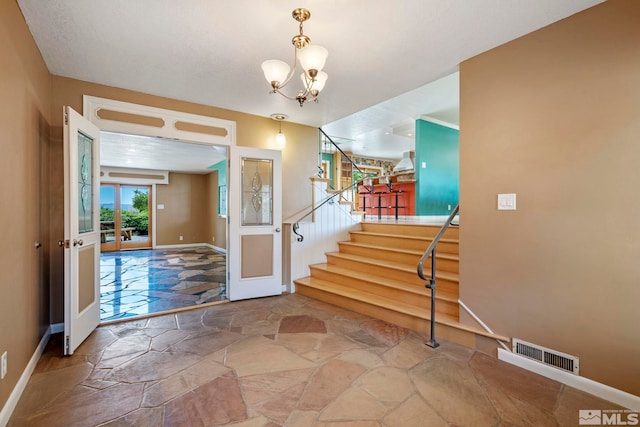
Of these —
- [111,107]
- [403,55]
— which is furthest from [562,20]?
[111,107]

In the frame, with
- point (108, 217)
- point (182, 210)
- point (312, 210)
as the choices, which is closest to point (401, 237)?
point (312, 210)

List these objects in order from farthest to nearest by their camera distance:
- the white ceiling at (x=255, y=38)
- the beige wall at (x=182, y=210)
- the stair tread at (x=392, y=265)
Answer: the beige wall at (x=182, y=210), the stair tread at (x=392, y=265), the white ceiling at (x=255, y=38)

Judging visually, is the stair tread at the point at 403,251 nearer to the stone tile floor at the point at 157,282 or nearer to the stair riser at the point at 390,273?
the stair riser at the point at 390,273

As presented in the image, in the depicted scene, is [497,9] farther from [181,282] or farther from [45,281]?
[181,282]

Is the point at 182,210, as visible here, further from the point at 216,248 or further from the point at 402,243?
the point at 402,243

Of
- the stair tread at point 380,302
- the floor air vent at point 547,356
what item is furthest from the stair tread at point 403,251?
the floor air vent at point 547,356

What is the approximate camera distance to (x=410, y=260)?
384cm

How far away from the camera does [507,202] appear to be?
240 cm

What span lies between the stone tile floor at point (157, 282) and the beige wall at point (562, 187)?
11.6ft

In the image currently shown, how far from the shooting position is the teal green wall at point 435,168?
22.4 feet

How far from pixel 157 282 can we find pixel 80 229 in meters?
2.52

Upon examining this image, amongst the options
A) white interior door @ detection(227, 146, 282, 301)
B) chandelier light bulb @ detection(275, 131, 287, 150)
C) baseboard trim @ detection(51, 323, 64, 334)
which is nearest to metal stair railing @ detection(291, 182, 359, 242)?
white interior door @ detection(227, 146, 282, 301)

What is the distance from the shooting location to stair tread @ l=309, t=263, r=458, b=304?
9.93 feet

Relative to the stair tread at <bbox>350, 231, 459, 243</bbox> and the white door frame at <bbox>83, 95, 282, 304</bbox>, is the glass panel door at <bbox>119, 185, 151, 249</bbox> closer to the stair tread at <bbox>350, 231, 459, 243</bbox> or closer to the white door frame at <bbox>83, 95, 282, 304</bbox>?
the white door frame at <bbox>83, 95, 282, 304</bbox>
